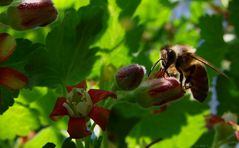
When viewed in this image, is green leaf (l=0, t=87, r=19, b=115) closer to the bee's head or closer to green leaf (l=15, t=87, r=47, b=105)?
green leaf (l=15, t=87, r=47, b=105)

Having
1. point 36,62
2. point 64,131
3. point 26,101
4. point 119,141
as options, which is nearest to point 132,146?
point 119,141

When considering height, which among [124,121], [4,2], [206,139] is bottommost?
[206,139]

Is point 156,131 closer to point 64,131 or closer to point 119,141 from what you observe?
point 119,141

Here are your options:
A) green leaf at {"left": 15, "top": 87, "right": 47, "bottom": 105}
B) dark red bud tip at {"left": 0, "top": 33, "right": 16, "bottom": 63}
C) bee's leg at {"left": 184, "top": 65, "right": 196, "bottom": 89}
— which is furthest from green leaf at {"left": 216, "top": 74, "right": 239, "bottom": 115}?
dark red bud tip at {"left": 0, "top": 33, "right": 16, "bottom": 63}

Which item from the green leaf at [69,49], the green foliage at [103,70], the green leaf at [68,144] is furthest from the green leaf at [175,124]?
the green leaf at [68,144]

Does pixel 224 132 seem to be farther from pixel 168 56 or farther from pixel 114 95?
pixel 114 95

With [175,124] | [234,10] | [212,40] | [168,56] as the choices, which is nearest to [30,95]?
[168,56]
